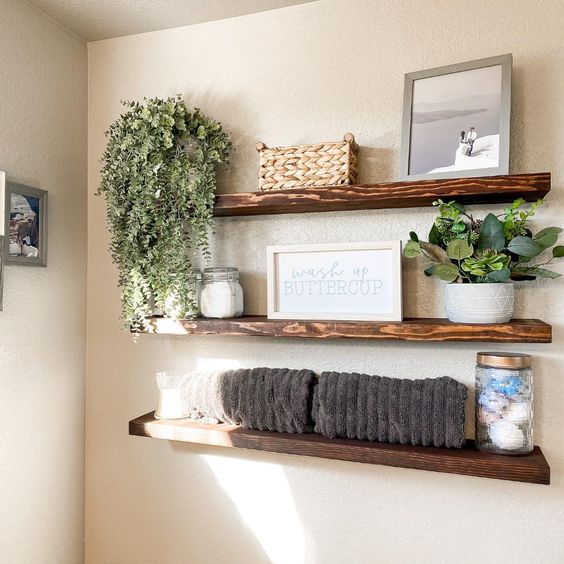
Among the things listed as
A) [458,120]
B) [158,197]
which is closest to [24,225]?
[158,197]

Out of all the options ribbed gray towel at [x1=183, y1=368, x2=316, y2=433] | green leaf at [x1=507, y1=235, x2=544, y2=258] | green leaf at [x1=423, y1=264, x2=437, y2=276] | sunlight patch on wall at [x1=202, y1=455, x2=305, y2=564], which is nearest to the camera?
green leaf at [x1=507, y1=235, x2=544, y2=258]

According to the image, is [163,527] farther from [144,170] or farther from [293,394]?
[144,170]

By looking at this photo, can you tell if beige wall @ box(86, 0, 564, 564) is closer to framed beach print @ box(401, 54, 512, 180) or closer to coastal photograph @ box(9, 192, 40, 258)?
framed beach print @ box(401, 54, 512, 180)

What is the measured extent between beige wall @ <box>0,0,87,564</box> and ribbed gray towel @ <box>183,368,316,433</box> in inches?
19.8

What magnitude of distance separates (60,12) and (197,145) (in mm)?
→ 683

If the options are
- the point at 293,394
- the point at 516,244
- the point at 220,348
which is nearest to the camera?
the point at 516,244

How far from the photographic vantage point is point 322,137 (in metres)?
1.65

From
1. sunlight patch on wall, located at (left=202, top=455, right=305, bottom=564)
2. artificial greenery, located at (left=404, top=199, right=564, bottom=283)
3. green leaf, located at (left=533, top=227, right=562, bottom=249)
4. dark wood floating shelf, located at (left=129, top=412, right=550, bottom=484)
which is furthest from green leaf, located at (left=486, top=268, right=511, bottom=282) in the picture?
sunlight patch on wall, located at (left=202, top=455, right=305, bottom=564)

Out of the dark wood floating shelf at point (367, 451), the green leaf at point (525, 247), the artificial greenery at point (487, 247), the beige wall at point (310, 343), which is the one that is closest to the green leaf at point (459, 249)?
the artificial greenery at point (487, 247)

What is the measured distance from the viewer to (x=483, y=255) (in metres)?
1.35

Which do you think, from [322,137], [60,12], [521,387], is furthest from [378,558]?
[60,12]

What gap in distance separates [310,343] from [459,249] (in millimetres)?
568

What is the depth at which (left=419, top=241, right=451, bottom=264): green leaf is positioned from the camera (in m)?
1.41

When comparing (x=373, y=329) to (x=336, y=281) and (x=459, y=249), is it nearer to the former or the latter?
(x=336, y=281)
